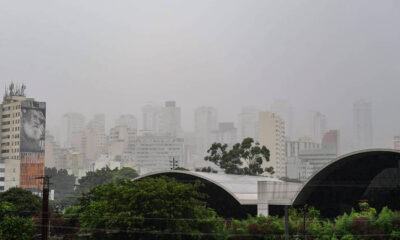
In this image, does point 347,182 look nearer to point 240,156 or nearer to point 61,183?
point 240,156

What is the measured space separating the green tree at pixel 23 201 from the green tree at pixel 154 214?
73.2ft

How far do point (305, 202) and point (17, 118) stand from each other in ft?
355

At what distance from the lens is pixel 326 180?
137ft

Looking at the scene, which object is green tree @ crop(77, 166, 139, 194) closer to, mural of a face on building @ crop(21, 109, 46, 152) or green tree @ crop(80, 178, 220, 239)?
mural of a face on building @ crop(21, 109, 46, 152)

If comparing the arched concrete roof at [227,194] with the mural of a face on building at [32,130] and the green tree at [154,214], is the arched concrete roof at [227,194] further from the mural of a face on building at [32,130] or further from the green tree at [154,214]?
the mural of a face on building at [32,130]

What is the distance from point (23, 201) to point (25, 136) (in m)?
85.1

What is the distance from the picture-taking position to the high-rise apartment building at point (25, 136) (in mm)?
137375

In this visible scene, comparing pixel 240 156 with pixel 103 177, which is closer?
pixel 240 156

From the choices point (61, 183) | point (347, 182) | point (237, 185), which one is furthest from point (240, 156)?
point (61, 183)

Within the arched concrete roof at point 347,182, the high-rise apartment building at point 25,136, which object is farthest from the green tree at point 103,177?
the arched concrete roof at point 347,182

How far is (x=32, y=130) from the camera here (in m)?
140

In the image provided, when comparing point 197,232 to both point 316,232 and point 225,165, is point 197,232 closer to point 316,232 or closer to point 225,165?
point 316,232

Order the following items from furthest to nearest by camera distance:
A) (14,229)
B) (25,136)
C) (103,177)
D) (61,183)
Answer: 1. (61,183)
2. (25,136)
3. (103,177)
4. (14,229)

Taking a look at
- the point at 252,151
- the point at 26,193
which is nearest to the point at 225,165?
the point at 252,151
